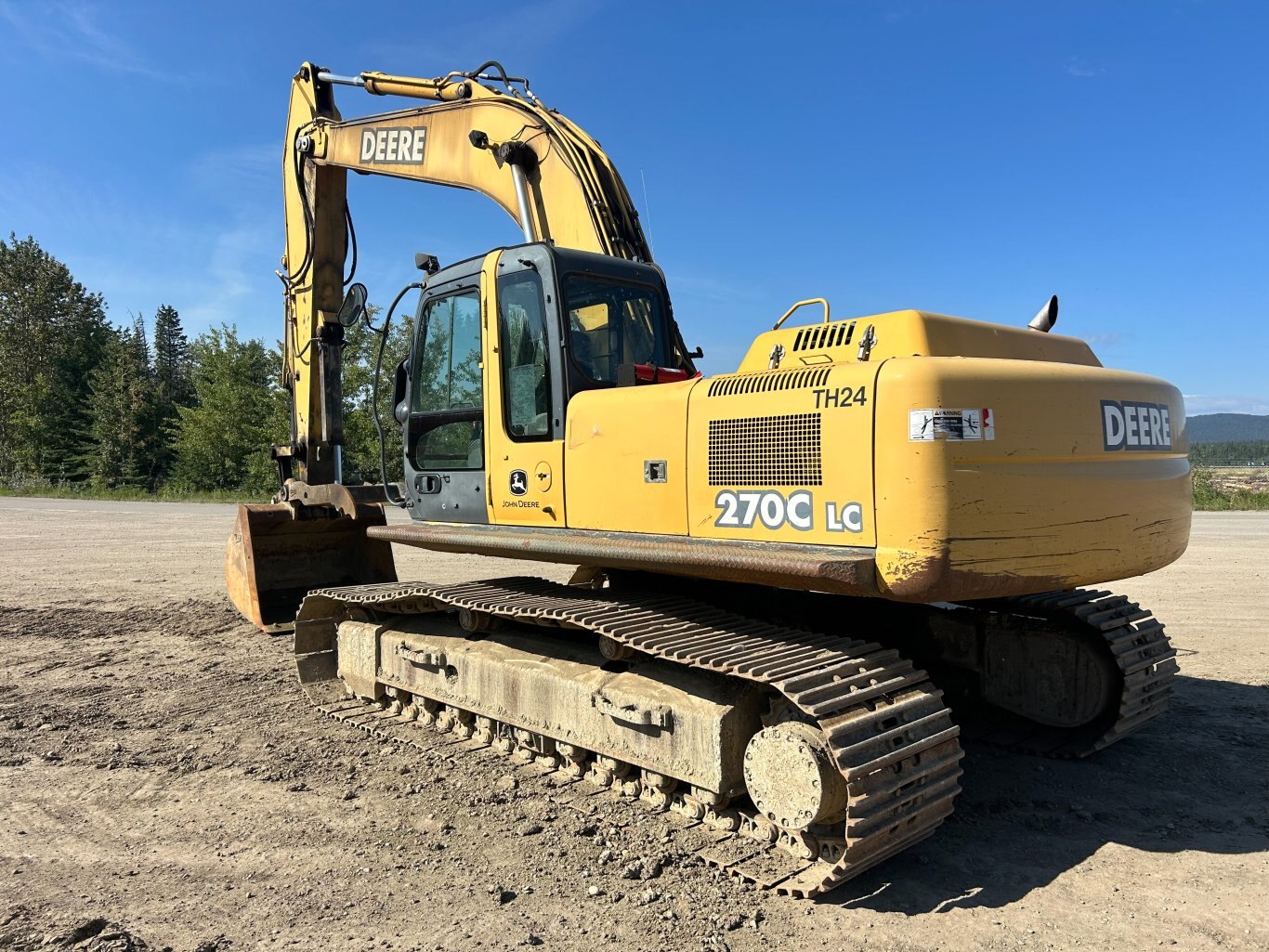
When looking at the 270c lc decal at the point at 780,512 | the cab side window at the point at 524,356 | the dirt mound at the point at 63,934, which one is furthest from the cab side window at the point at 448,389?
the dirt mound at the point at 63,934

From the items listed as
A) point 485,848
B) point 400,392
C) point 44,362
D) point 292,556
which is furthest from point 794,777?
point 44,362

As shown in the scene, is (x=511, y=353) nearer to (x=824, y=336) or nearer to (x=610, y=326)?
(x=610, y=326)

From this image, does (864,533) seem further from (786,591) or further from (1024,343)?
(786,591)

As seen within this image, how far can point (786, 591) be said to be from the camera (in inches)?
211

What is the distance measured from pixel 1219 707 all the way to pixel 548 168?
597 centimetres

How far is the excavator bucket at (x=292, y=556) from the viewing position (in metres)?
7.50

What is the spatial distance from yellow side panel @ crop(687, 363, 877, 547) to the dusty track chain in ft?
7.00

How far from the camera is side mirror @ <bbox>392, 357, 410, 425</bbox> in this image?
6.02 meters

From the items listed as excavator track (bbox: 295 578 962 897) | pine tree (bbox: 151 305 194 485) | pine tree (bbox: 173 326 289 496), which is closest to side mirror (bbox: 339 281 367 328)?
excavator track (bbox: 295 578 962 897)

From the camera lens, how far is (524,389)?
5070 mm

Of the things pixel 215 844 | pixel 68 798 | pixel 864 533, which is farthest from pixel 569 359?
pixel 68 798

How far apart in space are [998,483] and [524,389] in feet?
8.81

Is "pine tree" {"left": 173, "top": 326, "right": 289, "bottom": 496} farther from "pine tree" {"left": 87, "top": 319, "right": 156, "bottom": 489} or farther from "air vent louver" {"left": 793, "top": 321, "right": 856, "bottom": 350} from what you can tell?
"air vent louver" {"left": 793, "top": 321, "right": 856, "bottom": 350}

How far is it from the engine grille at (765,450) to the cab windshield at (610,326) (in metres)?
1.18
